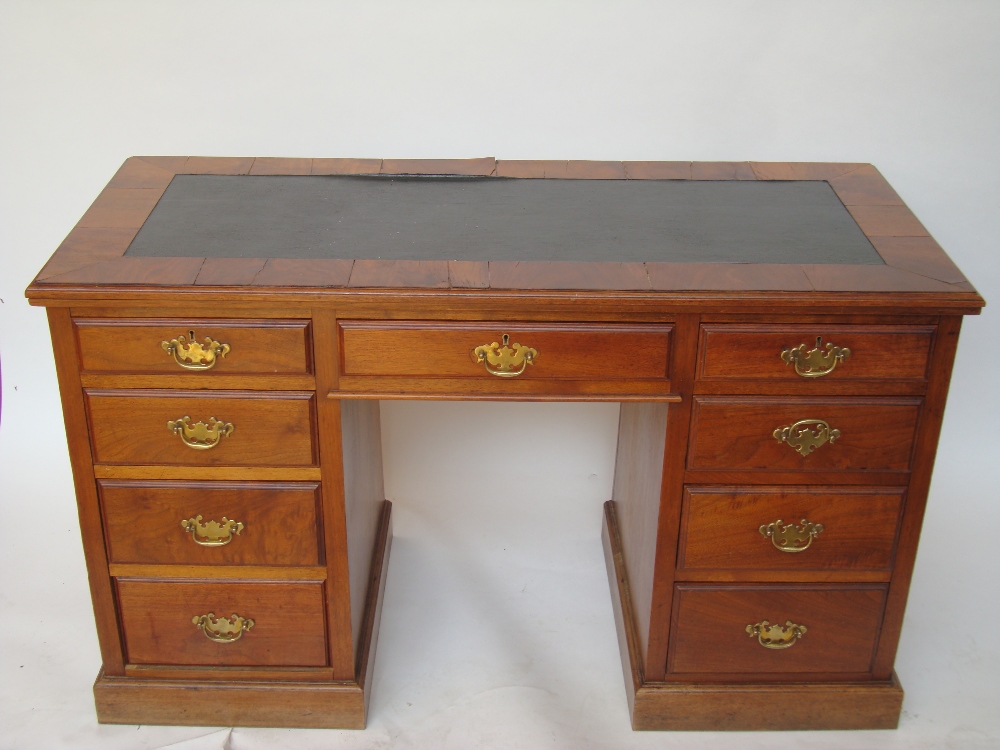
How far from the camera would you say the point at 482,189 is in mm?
2348

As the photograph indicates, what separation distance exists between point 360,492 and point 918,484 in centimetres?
104

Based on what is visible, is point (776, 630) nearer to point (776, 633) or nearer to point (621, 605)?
point (776, 633)

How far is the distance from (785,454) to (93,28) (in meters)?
1.80

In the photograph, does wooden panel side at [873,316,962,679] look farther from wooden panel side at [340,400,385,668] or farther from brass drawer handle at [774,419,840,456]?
wooden panel side at [340,400,385,668]

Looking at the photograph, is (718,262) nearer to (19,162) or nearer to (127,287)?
(127,287)

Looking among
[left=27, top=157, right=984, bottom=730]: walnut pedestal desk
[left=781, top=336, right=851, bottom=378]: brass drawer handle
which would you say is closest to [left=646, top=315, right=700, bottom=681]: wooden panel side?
[left=27, top=157, right=984, bottom=730]: walnut pedestal desk

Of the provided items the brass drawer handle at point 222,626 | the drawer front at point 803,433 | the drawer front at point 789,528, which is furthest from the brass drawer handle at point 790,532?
the brass drawer handle at point 222,626

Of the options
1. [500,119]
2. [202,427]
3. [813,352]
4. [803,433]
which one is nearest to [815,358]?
[813,352]

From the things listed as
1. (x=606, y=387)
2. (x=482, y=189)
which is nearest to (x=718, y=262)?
(x=606, y=387)

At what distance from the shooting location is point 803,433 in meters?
2.04

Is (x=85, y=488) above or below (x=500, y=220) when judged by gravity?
below

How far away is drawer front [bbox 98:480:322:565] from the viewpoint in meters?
2.10

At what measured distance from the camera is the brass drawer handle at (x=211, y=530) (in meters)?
2.13

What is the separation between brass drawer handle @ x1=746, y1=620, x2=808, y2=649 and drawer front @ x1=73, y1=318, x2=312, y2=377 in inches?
37.3
